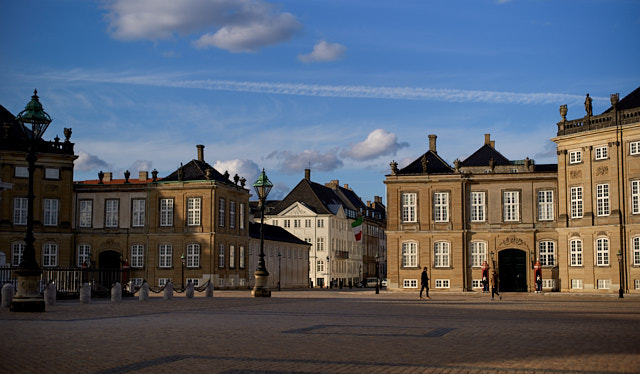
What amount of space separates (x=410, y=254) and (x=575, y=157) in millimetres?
13762

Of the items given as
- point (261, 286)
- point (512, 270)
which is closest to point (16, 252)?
point (261, 286)

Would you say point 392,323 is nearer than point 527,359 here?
No

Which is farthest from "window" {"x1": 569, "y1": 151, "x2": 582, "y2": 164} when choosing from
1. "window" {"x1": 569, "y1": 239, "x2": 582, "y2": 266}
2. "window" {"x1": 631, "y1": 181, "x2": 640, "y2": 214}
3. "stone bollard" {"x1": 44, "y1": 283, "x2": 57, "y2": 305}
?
"stone bollard" {"x1": 44, "y1": 283, "x2": 57, "y2": 305}

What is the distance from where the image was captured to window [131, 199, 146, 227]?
2576 inches

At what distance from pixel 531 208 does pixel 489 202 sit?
9.62 feet

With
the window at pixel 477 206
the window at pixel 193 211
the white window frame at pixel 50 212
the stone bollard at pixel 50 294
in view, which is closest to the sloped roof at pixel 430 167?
the window at pixel 477 206

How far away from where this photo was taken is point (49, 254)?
62938 mm

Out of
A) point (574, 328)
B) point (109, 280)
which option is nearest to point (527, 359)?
point (574, 328)

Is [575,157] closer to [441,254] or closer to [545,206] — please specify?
[545,206]

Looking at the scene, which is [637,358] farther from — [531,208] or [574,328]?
[531,208]

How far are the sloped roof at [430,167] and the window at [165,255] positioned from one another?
64.5 feet

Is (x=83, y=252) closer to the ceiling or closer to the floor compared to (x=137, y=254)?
closer to the ceiling

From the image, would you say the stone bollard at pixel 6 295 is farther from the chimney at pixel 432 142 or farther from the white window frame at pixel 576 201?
the chimney at pixel 432 142

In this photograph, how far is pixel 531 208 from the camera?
5634 cm
